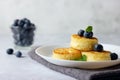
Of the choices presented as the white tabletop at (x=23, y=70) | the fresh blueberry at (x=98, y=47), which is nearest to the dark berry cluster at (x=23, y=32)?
the white tabletop at (x=23, y=70)

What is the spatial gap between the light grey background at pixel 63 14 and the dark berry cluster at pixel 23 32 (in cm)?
55

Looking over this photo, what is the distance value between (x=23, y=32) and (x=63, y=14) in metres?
0.66

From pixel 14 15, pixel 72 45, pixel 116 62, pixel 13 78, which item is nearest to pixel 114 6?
pixel 14 15

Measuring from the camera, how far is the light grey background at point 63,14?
2344mm

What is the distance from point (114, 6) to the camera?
8.04 ft

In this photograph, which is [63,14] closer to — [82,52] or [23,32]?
[23,32]

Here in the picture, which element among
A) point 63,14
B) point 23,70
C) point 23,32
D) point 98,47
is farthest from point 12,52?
point 63,14

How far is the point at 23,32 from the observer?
179 cm

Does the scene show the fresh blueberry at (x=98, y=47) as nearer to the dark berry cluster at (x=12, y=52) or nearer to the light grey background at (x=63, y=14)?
the dark berry cluster at (x=12, y=52)

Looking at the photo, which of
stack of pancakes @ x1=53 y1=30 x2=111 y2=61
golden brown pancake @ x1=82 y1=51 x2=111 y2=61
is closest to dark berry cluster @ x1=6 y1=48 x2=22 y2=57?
stack of pancakes @ x1=53 y1=30 x2=111 y2=61

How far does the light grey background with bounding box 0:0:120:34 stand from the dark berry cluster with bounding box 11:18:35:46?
552mm

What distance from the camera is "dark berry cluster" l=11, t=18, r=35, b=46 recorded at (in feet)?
5.85

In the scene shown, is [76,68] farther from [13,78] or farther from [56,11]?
[56,11]

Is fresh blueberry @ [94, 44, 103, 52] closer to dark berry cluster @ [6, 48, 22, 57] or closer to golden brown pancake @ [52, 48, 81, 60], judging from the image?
golden brown pancake @ [52, 48, 81, 60]
